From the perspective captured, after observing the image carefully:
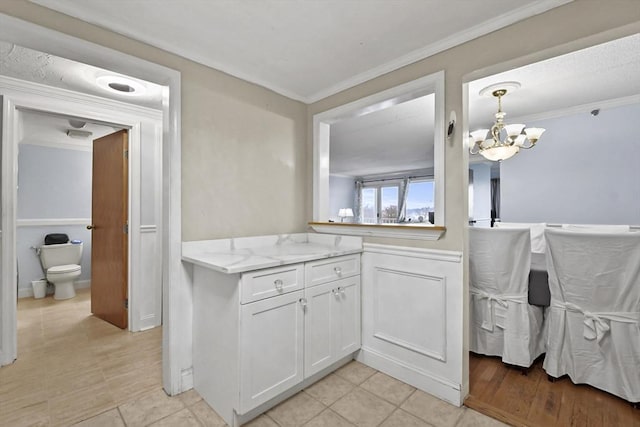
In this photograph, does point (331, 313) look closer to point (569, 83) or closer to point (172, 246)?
point (172, 246)

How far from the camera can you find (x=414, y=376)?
1935mm

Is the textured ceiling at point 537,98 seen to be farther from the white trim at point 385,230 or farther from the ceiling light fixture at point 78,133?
the ceiling light fixture at point 78,133

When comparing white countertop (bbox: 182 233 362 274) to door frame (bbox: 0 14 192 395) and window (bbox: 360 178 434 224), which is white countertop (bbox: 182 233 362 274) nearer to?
door frame (bbox: 0 14 192 395)

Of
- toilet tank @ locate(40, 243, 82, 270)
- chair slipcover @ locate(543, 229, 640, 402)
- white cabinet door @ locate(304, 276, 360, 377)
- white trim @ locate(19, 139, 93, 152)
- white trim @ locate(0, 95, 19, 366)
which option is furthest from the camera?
white trim @ locate(19, 139, 93, 152)

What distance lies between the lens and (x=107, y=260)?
309cm

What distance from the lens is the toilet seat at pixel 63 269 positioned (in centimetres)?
361

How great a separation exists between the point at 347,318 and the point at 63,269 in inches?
149

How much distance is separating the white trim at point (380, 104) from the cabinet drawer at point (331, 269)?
264 mm

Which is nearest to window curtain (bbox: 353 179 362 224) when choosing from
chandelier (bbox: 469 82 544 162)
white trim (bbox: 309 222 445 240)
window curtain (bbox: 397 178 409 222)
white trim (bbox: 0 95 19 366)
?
window curtain (bbox: 397 178 409 222)

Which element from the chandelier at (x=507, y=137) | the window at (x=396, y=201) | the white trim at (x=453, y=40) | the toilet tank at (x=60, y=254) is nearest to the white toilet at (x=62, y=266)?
the toilet tank at (x=60, y=254)

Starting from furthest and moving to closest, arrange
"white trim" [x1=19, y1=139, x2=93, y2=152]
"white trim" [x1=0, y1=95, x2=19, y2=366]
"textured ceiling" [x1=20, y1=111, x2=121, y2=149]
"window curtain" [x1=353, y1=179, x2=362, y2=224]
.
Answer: "window curtain" [x1=353, y1=179, x2=362, y2=224] → "white trim" [x1=19, y1=139, x2=93, y2=152] → "textured ceiling" [x1=20, y1=111, x2=121, y2=149] → "white trim" [x1=0, y1=95, x2=19, y2=366]

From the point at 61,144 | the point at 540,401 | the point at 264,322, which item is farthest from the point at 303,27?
the point at 61,144

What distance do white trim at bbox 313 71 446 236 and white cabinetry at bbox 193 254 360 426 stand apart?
2.03 ft

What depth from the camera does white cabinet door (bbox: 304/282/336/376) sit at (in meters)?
1.82
